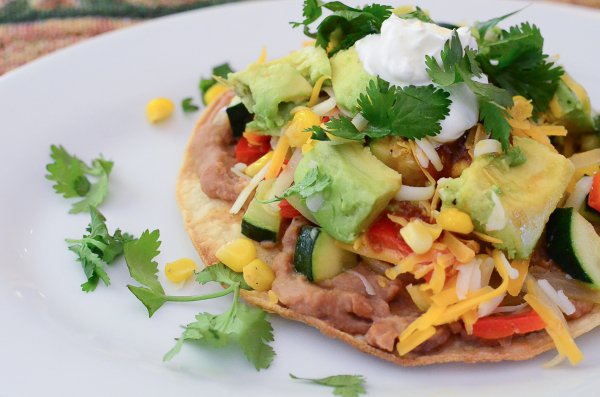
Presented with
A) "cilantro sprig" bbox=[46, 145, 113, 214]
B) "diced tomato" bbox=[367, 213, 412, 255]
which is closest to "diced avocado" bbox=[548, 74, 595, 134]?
"diced tomato" bbox=[367, 213, 412, 255]

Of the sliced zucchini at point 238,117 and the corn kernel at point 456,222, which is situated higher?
the corn kernel at point 456,222

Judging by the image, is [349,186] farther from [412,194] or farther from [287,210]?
[287,210]

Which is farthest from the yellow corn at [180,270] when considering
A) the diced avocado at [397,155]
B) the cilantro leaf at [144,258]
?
the diced avocado at [397,155]

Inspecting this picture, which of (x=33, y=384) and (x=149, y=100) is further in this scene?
(x=149, y=100)

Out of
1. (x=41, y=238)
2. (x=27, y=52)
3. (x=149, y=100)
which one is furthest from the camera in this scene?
(x=27, y=52)

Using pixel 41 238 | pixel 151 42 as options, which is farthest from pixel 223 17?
pixel 41 238

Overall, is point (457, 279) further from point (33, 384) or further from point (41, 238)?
point (41, 238)

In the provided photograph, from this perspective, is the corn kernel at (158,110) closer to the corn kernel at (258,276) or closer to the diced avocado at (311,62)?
the diced avocado at (311,62)
